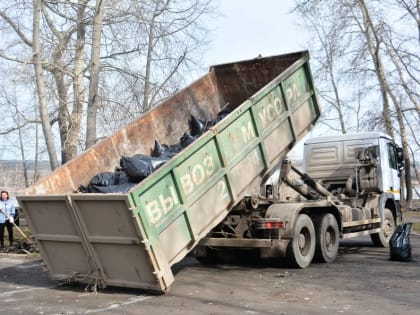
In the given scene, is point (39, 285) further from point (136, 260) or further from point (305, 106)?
point (305, 106)

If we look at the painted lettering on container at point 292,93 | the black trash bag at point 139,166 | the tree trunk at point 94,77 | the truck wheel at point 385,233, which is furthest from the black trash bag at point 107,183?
the truck wheel at point 385,233

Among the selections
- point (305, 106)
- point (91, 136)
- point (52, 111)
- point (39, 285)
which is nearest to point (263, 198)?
point (305, 106)

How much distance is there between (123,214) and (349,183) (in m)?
6.45

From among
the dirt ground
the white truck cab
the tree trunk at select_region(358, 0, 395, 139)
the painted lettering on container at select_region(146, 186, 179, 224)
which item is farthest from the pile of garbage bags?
the tree trunk at select_region(358, 0, 395, 139)

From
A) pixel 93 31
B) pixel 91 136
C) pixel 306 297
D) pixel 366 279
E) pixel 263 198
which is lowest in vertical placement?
pixel 366 279

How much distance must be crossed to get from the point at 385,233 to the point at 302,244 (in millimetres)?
3928

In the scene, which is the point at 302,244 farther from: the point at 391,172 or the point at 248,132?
the point at 391,172

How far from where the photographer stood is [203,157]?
757 centimetres

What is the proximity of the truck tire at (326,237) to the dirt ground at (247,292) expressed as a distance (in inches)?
6.7

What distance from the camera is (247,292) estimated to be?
7.40m

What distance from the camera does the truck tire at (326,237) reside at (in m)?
9.69

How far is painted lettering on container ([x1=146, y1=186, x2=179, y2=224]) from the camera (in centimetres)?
670

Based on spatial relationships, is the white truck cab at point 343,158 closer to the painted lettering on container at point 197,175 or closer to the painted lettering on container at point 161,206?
the painted lettering on container at point 197,175

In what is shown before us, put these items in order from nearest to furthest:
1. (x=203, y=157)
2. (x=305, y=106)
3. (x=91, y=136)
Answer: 1. (x=203, y=157)
2. (x=305, y=106)
3. (x=91, y=136)
